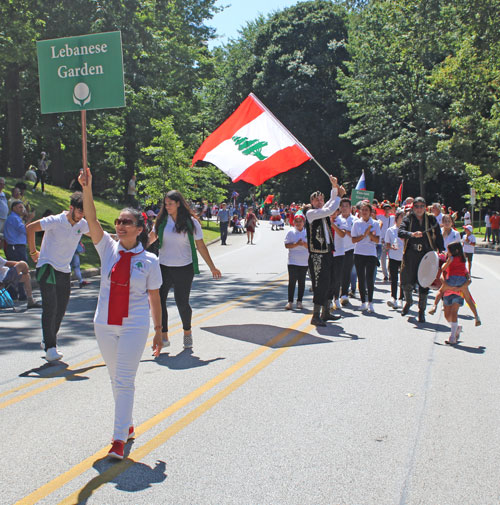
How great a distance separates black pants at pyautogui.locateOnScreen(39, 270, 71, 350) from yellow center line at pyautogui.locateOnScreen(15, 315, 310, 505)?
6.66 feet

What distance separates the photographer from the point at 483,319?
1084cm

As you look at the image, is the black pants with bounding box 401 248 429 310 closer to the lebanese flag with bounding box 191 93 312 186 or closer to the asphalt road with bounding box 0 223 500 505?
the asphalt road with bounding box 0 223 500 505

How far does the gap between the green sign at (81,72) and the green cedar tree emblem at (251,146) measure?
3.21 meters

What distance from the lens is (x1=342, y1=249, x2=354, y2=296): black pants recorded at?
12.4 m

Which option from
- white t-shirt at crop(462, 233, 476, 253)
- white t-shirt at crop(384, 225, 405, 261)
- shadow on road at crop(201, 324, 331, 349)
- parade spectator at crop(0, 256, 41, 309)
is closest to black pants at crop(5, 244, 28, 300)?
parade spectator at crop(0, 256, 41, 309)

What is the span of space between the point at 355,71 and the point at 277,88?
8.98 metres

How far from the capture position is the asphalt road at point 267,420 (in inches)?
164

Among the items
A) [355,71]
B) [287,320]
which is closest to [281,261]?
[287,320]

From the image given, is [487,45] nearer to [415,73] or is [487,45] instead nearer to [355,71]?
[415,73]

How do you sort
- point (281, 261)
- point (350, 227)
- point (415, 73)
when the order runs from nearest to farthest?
point (350, 227) < point (281, 261) < point (415, 73)

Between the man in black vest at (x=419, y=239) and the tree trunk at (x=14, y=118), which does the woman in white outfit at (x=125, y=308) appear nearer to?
the man in black vest at (x=419, y=239)

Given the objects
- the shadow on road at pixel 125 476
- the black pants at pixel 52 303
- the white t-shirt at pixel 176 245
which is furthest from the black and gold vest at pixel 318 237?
the shadow on road at pixel 125 476

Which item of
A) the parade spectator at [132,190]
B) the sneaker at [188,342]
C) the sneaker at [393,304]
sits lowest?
the sneaker at [393,304]

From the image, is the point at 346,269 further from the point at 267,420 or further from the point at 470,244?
the point at 267,420
